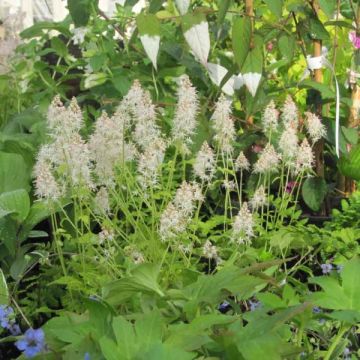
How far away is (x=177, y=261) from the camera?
2037mm

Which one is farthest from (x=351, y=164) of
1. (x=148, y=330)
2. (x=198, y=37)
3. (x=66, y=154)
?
(x=148, y=330)

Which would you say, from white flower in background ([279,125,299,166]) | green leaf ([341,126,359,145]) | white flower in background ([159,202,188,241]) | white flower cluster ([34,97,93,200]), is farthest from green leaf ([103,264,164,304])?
green leaf ([341,126,359,145])

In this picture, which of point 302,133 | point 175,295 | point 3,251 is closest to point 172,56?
point 302,133

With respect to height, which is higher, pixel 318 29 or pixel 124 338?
pixel 318 29

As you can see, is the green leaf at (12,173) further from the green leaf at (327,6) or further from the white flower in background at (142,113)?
the green leaf at (327,6)

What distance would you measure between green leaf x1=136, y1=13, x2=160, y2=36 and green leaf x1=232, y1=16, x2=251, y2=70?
0.71 feet

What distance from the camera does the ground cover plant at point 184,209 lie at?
1.32 metres

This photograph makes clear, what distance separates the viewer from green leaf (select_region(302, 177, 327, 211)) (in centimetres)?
249

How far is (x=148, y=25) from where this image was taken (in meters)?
2.16

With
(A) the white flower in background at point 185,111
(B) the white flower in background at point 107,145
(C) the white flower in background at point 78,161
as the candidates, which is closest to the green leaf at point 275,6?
(A) the white flower in background at point 185,111

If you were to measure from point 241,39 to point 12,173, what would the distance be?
0.81 meters

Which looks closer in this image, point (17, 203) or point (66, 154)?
point (66, 154)

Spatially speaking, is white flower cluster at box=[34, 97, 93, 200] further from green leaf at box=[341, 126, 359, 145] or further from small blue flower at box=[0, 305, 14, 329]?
green leaf at box=[341, 126, 359, 145]

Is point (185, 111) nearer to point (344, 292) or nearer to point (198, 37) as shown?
point (198, 37)
